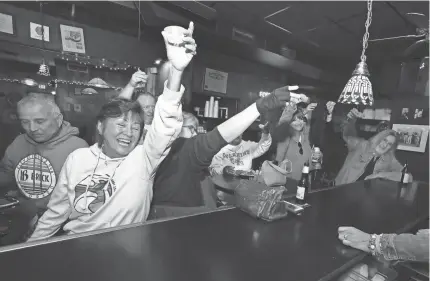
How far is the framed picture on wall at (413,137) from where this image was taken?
10.8 ft

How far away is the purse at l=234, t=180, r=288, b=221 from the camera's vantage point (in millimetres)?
1093

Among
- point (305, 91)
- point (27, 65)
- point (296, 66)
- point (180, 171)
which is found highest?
point (296, 66)

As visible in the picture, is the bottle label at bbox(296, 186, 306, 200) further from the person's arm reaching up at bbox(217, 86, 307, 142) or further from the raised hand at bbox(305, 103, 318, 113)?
the raised hand at bbox(305, 103, 318, 113)

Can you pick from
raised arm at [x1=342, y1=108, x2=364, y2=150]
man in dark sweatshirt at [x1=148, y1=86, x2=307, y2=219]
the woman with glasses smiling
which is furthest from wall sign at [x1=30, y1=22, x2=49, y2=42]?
raised arm at [x1=342, y1=108, x2=364, y2=150]

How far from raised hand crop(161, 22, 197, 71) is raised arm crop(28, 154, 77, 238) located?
91 centimetres

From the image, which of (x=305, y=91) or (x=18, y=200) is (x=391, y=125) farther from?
(x=18, y=200)

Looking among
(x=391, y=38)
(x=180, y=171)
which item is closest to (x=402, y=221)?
(x=180, y=171)

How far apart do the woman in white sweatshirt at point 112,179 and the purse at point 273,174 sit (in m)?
1.55

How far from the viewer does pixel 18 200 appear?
4.82 ft

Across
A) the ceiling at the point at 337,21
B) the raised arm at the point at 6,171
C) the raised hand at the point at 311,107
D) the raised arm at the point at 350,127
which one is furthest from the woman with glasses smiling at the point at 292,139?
the raised arm at the point at 6,171

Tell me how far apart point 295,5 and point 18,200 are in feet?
10.4

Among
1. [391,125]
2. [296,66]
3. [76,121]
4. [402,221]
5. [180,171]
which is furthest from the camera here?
[391,125]

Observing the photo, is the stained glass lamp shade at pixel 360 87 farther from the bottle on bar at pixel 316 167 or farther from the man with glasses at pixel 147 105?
the bottle on bar at pixel 316 167

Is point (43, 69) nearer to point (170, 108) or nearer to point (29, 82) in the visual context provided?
point (29, 82)
